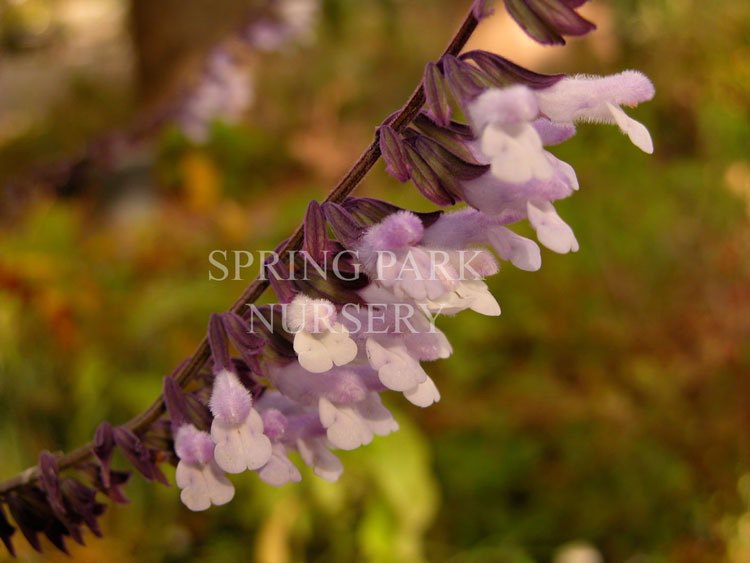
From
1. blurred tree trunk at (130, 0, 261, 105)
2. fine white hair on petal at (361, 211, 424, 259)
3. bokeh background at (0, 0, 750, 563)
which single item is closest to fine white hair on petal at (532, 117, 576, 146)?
fine white hair on petal at (361, 211, 424, 259)

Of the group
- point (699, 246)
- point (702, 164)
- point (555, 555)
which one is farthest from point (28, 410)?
point (702, 164)

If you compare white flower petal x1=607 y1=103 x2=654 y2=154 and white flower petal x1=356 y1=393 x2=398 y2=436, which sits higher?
white flower petal x1=607 y1=103 x2=654 y2=154

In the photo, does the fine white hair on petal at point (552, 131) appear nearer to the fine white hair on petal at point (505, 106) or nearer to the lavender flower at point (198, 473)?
the fine white hair on petal at point (505, 106)

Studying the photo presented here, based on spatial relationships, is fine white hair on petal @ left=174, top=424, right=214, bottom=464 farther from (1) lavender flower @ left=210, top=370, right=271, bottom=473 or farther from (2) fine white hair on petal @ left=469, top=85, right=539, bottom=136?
(2) fine white hair on petal @ left=469, top=85, right=539, bottom=136

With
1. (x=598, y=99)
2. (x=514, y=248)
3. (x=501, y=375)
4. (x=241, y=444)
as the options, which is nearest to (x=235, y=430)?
(x=241, y=444)

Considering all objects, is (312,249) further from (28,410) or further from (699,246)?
(699,246)

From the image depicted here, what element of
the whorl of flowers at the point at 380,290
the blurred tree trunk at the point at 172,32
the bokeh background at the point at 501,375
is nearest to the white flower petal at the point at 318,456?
the whorl of flowers at the point at 380,290

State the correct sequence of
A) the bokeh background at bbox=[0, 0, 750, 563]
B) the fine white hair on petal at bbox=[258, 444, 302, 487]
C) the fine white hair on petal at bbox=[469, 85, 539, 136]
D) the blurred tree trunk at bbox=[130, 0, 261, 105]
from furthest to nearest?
the blurred tree trunk at bbox=[130, 0, 261, 105], the bokeh background at bbox=[0, 0, 750, 563], the fine white hair on petal at bbox=[258, 444, 302, 487], the fine white hair on petal at bbox=[469, 85, 539, 136]
